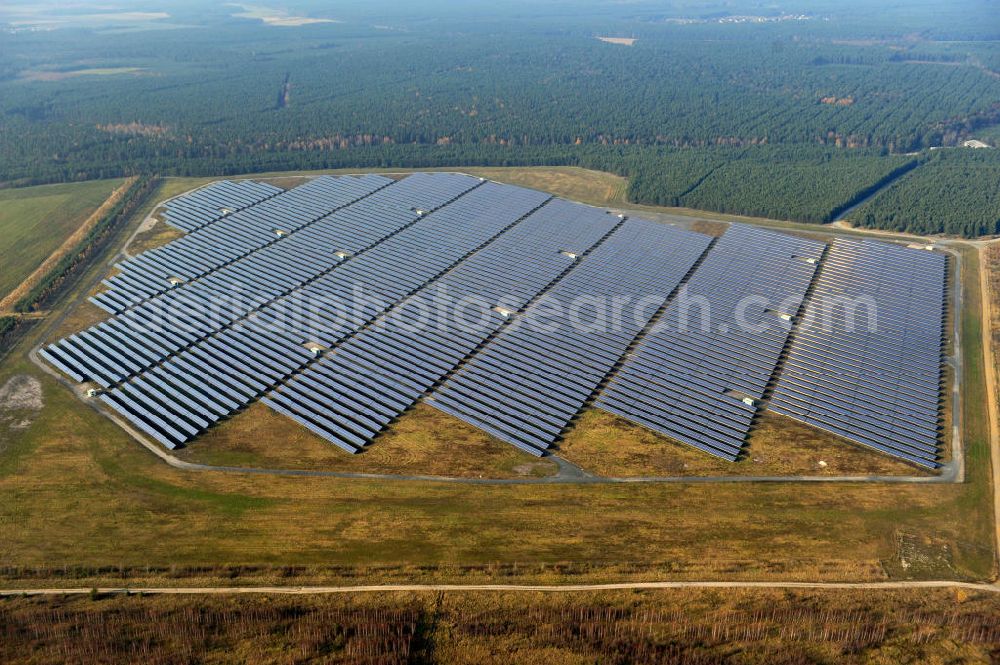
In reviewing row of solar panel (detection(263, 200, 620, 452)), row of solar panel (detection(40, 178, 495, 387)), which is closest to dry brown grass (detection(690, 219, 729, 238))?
row of solar panel (detection(263, 200, 620, 452))

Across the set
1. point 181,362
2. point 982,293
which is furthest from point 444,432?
point 982,293

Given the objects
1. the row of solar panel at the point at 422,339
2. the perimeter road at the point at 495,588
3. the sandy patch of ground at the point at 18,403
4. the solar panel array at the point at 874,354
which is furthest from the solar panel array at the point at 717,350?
the sandy patch of ground at the point at 18,403

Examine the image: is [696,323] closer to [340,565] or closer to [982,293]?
[982,293]

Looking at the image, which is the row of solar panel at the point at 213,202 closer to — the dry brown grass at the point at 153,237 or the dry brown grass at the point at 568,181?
the dry brown grass at the point at 153,237

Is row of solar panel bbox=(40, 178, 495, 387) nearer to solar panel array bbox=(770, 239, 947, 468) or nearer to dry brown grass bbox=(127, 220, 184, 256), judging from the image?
dry brown grass bbox=(127, 220, 184, 256)

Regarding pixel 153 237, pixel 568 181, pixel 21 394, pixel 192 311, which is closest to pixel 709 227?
pixel 568 181

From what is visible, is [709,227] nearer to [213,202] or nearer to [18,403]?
[213,202]

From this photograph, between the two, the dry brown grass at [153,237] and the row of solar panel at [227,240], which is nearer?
the row of solar panel at [227,240]
